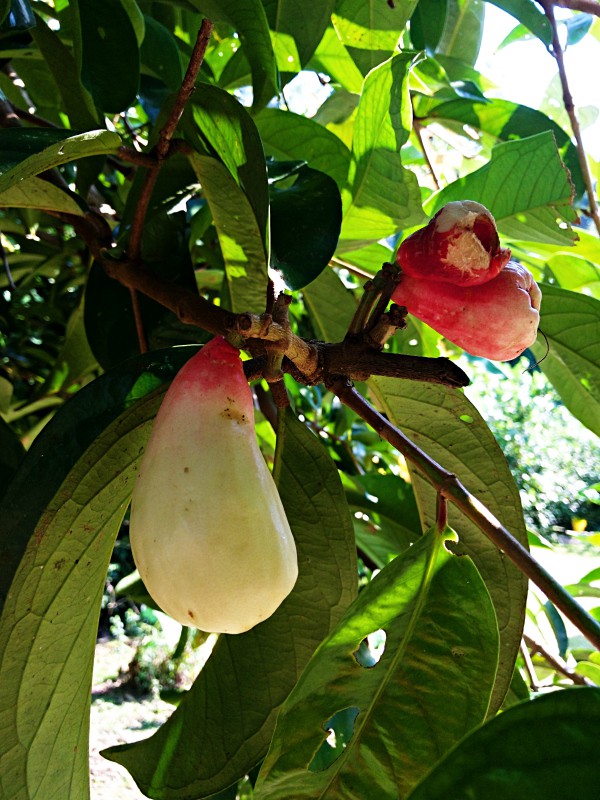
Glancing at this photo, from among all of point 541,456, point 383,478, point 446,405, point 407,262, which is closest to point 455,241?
point 407,262

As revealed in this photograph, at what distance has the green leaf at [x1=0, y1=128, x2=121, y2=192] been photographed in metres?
0.31

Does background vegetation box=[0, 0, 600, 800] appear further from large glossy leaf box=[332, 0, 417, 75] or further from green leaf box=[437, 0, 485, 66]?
green leaf box=[437, 0, 485, 66]

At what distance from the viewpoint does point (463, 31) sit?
0.93 meters

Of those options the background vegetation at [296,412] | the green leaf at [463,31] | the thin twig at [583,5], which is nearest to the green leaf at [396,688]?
the background vegetation at [296,412]

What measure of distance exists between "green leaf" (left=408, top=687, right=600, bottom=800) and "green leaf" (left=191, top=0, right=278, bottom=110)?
401mm

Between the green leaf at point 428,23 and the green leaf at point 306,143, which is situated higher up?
the green leaf at point 428,23

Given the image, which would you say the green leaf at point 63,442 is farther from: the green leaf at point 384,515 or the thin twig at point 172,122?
the green leaf at point 384,515

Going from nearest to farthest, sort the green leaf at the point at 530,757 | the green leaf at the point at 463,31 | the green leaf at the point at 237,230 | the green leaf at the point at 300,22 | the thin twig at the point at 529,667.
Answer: the green leaf at the point at 530,757 < the green leaf at the point at 237,230 < the green leaf at the point at 300,22 < the thin twig at the point at 529,667 < the green leaf at the point at 463,31

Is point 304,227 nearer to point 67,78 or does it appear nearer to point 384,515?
point 67,78

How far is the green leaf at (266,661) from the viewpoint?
16.6 inches

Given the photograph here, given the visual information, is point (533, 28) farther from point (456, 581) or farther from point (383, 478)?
point (456, 581)

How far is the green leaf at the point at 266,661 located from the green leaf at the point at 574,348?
234 millimetres

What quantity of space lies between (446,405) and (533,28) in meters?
0.45

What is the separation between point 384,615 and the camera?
0.34m
